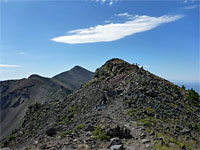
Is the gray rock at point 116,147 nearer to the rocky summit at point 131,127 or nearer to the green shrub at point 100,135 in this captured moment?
the rocky summit at point 131,127

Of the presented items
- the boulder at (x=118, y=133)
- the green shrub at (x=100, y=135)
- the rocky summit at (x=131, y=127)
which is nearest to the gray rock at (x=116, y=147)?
the rocky summit at (x=131, y=127)

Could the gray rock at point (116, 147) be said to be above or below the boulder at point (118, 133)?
below

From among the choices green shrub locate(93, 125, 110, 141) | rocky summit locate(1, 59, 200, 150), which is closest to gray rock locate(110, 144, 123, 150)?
rocky summit locate(1, 59, 200, 150)

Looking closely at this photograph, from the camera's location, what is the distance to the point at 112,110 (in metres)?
21.5

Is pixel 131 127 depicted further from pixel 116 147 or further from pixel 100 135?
pixel 116 147

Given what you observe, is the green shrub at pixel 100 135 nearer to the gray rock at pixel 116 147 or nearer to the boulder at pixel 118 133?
the boulder at pixel 118 133

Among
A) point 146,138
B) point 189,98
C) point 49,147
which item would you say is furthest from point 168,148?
point 189,98

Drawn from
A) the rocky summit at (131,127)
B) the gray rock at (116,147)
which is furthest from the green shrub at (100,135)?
the gray rock at (116,147)

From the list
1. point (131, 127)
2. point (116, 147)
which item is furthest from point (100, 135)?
point (131, 127)

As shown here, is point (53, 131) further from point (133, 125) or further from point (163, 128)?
point (163, 128)

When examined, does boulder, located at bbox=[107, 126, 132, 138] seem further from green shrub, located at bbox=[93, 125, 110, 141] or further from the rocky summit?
green shrub, located at bbox=[93, 125, 110, 141]

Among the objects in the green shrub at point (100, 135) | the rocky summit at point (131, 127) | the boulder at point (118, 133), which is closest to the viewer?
the rocky summit at point (131, 127)

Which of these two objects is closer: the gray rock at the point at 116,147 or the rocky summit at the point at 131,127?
the gray rock at the point at 116,147

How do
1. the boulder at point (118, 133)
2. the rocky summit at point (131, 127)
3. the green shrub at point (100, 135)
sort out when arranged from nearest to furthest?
the rocky summit at point (131, 127), the green shrub at point (100, 135), the boulder at point (118, 133)
